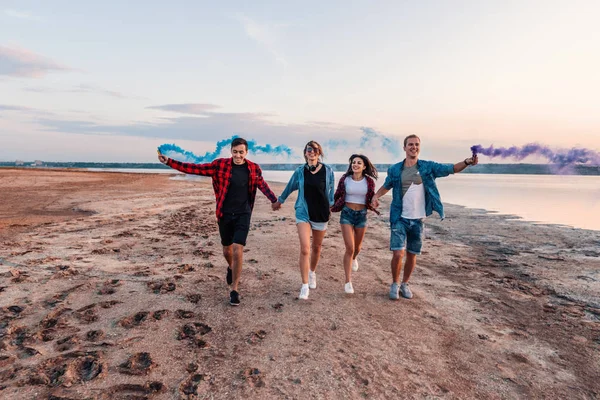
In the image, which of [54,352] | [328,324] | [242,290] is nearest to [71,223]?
[242,290]

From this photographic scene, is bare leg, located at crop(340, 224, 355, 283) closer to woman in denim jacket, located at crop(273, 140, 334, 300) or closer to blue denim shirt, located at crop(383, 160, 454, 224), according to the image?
woman in denim jacket, located at crop(273, 140, 334, 300)

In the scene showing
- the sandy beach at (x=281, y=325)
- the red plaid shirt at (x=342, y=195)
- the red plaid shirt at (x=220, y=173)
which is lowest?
the sandy beach at (x=281, y=325)

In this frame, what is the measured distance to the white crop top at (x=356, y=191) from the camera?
229 inches

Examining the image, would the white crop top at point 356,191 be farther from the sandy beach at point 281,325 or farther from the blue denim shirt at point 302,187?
the sandy beach at point 281,325

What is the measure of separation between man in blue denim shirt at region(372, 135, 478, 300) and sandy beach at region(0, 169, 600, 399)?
739 millimetres

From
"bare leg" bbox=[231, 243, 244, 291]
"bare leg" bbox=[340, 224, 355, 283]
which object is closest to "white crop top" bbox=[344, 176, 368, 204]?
"bare leg" bbox=[340, 224, 355, 283]

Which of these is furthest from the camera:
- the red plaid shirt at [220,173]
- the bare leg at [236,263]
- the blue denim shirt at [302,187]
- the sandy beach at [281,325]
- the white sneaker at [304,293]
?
the blue denim shirt at [302,187]

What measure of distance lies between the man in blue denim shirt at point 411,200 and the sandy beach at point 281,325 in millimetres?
739

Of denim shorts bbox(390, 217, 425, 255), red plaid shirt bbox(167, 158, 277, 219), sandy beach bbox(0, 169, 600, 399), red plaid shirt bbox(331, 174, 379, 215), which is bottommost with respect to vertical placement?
sandy beach bbox(0, 169, 600, 399)

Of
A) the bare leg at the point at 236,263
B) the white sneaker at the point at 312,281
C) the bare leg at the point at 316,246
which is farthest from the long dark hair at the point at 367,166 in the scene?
the bare leg at the point at 236,263

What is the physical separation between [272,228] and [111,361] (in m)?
7.56

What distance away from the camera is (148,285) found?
5.64 meters

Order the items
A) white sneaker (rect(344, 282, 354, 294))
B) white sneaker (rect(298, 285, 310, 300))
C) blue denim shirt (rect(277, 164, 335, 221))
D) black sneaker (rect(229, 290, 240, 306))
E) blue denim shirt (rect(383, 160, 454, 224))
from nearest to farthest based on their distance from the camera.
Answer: black sneaker (rect(229, 290, 240, 306)) < white sneaker (rect(298, 285, 310, 300)) < blue denim shirt (rect(383, 160, 454, 224)) < blue denim shirt (rect(277, 164, 335, 221)) < white sneaker (rect(344, 282, 354, 294))

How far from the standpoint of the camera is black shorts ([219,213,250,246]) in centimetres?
527
